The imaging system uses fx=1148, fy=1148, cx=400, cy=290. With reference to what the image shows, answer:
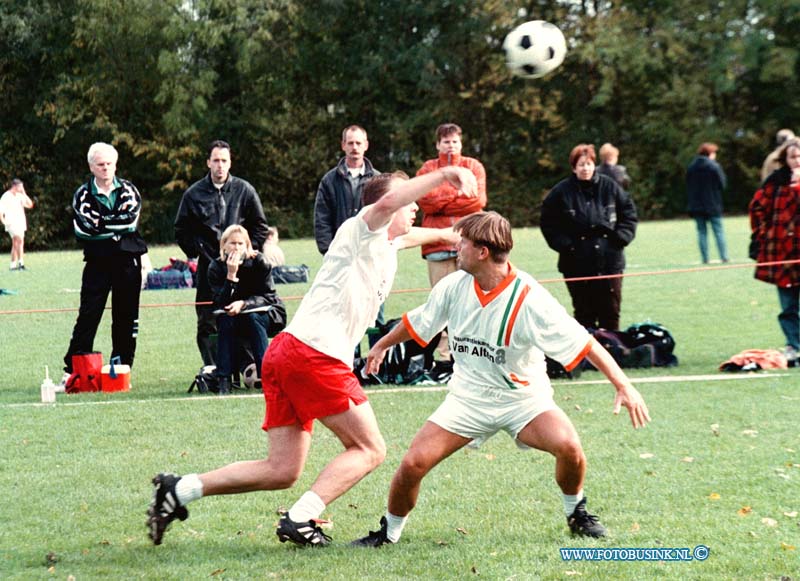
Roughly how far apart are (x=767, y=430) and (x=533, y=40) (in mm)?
3895

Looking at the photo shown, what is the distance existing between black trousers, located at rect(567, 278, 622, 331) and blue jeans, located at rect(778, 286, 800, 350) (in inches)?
59.2

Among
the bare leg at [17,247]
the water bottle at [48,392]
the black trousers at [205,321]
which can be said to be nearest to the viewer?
the water bottle at [48,392]

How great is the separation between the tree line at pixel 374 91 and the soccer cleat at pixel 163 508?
35.0m

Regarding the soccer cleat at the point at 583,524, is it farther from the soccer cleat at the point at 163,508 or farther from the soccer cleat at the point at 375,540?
the soccer cleat at the point at 163,508

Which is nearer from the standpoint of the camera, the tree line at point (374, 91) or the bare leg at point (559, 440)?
the bare leg at point (559, 440)

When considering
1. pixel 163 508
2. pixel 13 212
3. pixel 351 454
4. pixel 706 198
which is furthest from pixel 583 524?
pixel 13 212

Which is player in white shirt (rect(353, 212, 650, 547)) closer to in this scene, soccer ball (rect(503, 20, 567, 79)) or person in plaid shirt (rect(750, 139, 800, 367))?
soccer ball (rect(503, 20, 567, 79))

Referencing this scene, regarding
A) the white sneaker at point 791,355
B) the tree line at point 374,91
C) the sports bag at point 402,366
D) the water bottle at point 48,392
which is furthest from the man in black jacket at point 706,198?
the tree line at point 374,91

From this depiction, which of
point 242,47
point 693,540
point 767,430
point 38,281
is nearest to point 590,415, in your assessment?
point 767,430

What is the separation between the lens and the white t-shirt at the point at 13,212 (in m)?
26.1

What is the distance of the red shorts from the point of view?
16.5 ft

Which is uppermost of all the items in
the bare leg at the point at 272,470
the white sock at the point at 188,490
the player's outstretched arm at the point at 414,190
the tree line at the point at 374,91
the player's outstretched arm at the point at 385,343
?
the tree line at the point at 374,91

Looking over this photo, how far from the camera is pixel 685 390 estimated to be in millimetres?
9305

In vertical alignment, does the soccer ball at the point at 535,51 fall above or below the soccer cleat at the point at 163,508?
above
